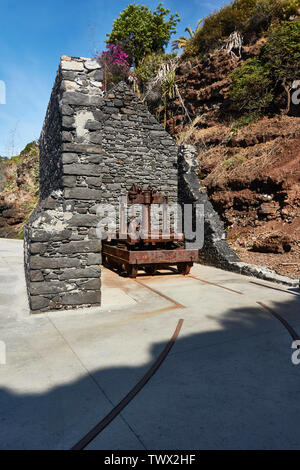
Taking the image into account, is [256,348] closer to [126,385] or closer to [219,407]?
[219,407]

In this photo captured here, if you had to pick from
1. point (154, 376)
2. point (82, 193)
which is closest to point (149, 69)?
point (82, 193)

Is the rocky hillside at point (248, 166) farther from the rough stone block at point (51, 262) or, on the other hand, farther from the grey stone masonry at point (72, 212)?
the rough stone block at point (51, 262)

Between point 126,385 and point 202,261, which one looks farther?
point 202,261

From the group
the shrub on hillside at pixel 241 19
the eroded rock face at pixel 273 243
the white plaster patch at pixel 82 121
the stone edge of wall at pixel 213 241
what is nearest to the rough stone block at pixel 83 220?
the white plaster patch at pixel 82 121

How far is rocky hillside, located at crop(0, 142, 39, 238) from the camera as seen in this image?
18.0 m

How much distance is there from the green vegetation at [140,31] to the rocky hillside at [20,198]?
8.97 metres

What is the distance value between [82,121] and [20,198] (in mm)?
15927

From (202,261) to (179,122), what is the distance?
8.63 m

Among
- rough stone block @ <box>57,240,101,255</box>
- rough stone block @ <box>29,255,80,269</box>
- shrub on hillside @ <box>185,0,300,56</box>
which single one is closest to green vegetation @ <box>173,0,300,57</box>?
shrub on hillside @ <box>185,0,300,56</box>

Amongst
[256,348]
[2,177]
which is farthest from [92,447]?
[2,177]

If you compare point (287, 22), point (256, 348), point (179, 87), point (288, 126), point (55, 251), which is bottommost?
→ point (256, 348)

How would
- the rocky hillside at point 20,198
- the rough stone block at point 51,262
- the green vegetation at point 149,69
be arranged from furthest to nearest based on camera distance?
the rocky hillside at point 20,198
the green vegetation at point 149,69
the rough stone block at point 51,262

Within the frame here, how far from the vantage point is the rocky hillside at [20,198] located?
17969 mm

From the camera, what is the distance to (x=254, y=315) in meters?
4.30
